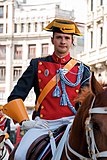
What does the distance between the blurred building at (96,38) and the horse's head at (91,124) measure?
39848 mm

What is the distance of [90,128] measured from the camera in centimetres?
377

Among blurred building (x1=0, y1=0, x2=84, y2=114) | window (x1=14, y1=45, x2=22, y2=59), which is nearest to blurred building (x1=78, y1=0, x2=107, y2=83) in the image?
blurred building (x1=0, y1=0, x2=84, y2=114)

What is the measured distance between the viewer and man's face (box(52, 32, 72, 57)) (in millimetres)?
5422

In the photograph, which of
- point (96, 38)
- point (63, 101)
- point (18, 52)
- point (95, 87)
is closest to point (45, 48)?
point (18, 52)

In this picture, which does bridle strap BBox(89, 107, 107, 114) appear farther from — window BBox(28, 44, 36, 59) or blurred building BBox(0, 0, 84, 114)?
window BBox(28, 44, 36, 59)

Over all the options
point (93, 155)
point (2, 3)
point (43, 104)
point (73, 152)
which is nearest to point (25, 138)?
point (43, 104)

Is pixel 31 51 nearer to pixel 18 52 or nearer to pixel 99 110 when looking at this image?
pixel 18 52

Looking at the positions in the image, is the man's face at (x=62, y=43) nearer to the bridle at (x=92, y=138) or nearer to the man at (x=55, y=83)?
the man at (x=55, y=83)

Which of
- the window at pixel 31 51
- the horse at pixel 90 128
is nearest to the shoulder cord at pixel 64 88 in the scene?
the horse at pixel 90 128

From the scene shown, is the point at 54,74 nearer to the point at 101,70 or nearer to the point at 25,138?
the point at 25,138

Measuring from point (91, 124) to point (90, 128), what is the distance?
0.10ft

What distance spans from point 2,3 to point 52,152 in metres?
65.8

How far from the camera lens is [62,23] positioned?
5.52 m

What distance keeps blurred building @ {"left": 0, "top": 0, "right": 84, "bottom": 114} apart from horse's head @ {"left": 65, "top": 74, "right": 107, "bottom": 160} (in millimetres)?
58725
